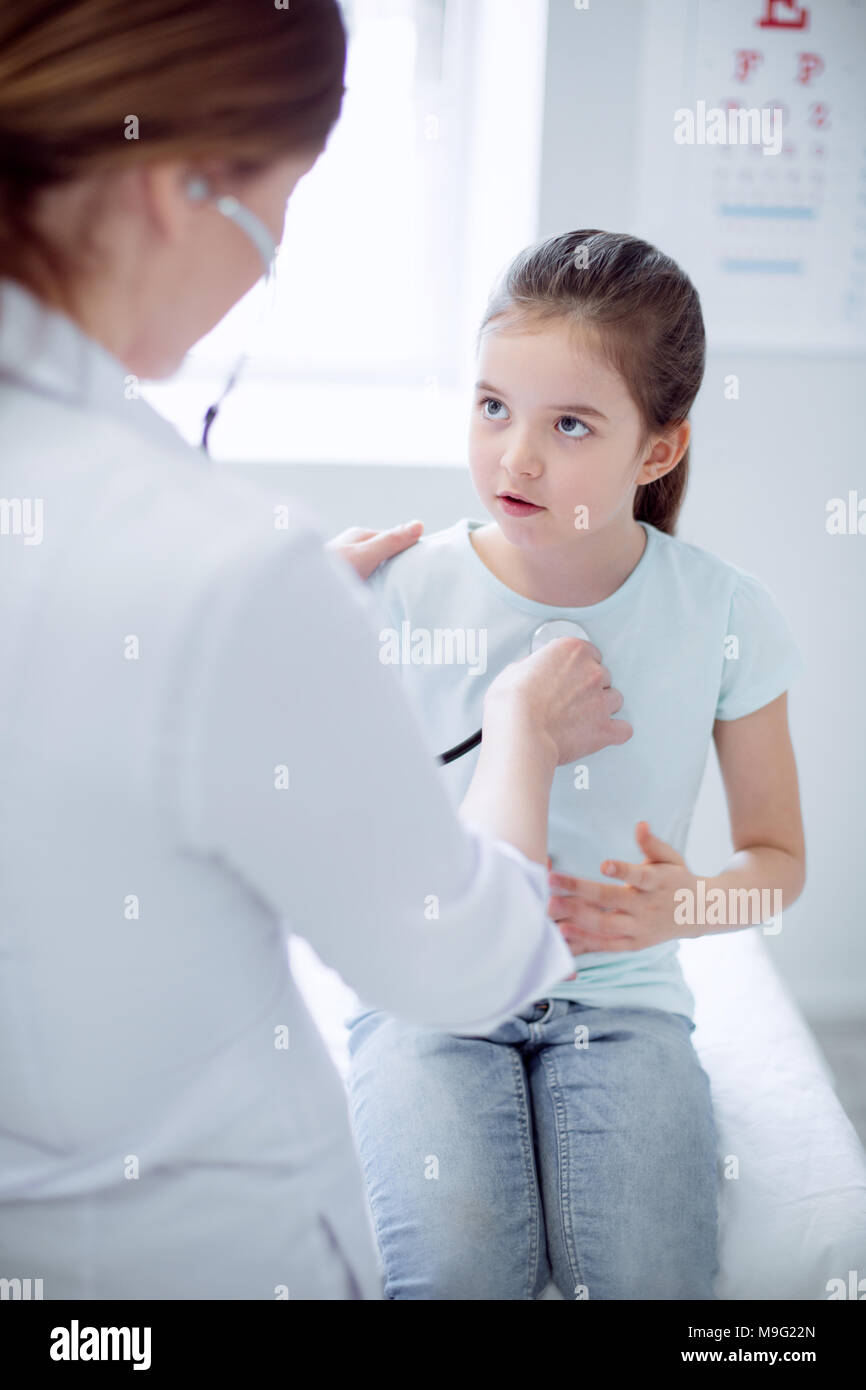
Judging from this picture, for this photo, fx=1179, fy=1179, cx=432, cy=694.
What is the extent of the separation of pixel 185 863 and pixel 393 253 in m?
1.71

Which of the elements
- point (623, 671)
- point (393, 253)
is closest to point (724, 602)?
point (623, 671)

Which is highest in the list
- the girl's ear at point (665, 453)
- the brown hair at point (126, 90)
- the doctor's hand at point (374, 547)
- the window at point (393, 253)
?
the window at point (393, 253)

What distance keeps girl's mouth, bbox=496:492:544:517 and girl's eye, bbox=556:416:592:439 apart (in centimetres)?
7

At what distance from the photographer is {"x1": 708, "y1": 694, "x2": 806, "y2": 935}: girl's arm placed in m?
1.14

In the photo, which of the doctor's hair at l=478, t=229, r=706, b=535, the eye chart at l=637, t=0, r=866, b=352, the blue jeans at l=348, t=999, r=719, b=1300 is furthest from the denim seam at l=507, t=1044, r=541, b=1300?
the eye chart at l=637, t=0, r=866, b=352

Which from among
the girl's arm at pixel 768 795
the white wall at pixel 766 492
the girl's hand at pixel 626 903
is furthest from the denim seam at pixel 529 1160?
the white wall at pixel 766 492

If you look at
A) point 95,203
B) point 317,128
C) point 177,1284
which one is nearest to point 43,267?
point 95,203

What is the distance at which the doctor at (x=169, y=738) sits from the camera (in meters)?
0.54

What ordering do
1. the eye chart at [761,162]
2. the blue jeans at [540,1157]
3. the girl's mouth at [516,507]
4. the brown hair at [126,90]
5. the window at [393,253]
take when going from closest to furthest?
the brown hair at [126,90]
the blue jeans at [540,1157]
the girl's mouth at [516,507]
the eye chart at [761,162]
the window at [393,253]

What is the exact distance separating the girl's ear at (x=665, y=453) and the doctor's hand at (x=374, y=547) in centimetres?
23

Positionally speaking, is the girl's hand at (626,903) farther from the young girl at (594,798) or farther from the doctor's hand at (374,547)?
the doctor's hand at (374,547)

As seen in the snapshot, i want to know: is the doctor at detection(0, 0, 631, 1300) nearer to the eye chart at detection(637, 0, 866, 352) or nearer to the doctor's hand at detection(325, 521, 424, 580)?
the doctor's hand at detection(325, 521, 424, 580)

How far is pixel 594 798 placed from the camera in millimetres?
1149
